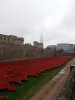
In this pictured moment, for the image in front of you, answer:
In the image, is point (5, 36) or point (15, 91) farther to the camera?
point (5, 36)

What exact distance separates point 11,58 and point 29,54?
45.3 ft

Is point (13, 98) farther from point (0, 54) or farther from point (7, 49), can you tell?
point (7, 49)

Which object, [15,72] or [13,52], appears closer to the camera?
[15,72]

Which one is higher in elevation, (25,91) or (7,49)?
(7,49)

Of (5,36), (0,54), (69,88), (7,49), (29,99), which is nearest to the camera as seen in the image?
(29,99)

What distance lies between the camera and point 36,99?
36.4 ft

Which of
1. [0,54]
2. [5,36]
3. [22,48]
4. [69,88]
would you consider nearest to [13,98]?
[69,88]

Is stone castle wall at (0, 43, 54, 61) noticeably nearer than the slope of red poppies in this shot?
No

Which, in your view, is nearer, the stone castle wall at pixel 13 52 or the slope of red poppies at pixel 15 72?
the slope of red poppies at pixel 15 72

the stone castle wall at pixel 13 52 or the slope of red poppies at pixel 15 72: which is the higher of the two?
the stone castle wall at pixel 13 52

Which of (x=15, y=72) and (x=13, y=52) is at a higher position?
(x=13, y=52)

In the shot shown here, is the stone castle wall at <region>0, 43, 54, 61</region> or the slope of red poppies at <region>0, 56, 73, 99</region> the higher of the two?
the stone castle wall at <region>0, 43, 54, 61</region>

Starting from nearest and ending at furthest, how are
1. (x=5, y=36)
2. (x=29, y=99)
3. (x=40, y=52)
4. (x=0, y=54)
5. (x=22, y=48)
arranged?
(x=29, y=99) < (x=0, y=54) < (x=22, y=48) < (x=40, y=52) < (x=5, y=36)

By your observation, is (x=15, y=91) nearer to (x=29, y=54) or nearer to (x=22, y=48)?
(x=22, y=48)
